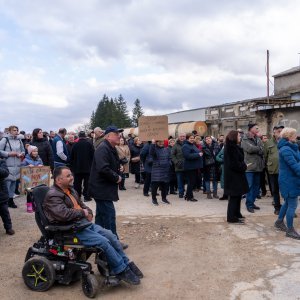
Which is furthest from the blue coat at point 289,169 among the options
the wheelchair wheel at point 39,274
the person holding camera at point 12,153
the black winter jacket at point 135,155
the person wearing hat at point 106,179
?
the black winter jacket at point 135,155

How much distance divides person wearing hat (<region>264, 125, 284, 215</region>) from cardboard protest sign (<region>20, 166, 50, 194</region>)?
5.26 metres

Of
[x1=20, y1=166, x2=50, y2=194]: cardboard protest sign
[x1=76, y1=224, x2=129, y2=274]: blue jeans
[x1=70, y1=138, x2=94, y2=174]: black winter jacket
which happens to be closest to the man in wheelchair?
[x1=76, y1=224, x2=129, y2=274]: blue jeans

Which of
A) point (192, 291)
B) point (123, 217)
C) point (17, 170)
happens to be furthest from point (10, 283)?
point (17, 170)

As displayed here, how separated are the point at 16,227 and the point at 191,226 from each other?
3.50 m

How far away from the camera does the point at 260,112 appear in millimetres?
17969

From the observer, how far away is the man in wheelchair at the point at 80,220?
15.0ft

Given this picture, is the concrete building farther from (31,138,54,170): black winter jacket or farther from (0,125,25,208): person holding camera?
(0,125,25,208): person holding camera

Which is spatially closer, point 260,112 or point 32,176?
point 32,176

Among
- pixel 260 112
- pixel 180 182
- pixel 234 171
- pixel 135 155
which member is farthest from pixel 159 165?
pixel 260 112

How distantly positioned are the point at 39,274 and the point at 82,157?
533 centimetres

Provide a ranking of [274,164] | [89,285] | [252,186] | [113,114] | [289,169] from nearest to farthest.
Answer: [89,285], [289,169], [274,164], [252,186], [113,114]

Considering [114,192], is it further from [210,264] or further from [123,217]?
[123,217]

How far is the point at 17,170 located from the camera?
360 inches

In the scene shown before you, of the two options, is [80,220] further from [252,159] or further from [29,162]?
[252,159]
